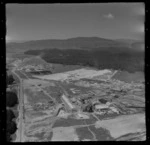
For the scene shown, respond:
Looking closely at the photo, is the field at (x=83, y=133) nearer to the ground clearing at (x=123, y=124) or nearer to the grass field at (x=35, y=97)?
the ground clearing at (x=123, y=124)

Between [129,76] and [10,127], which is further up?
[129,76]

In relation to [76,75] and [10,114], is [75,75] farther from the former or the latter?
[10,114]

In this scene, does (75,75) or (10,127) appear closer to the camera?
(10,127)

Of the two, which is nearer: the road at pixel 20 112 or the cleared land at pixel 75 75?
the road at pixel 20 112

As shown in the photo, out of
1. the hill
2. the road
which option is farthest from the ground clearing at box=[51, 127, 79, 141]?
the hill

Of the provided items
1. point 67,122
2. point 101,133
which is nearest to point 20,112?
point 67,122

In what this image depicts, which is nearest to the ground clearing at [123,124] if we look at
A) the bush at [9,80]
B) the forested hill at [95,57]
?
the forested hill at [95,57]
